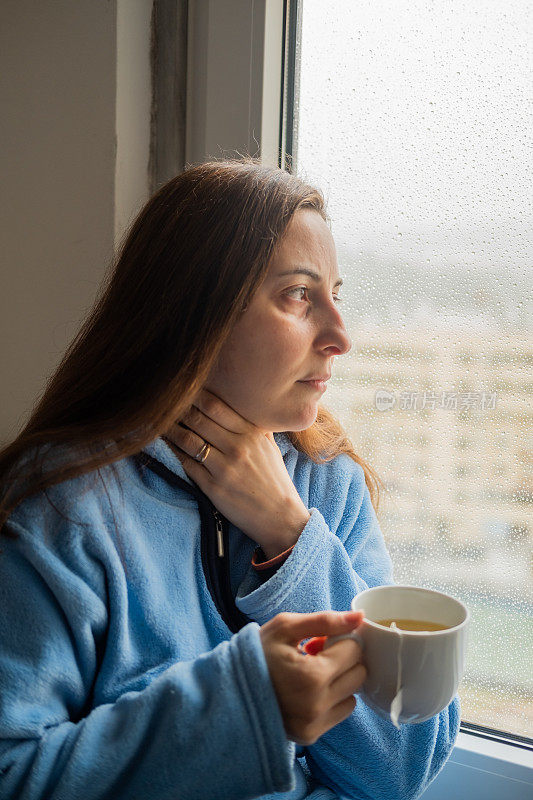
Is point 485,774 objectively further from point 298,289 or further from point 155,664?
point 298,289

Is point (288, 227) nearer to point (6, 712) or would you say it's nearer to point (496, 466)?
point (496, 466)

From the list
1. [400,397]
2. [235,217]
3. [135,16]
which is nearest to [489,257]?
[400,397]

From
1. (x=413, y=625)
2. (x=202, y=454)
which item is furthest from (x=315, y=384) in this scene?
(x=413, y=625)

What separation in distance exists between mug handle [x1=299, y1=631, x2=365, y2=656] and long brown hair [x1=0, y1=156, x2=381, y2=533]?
1.01 ft

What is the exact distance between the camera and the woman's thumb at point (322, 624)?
0.69m

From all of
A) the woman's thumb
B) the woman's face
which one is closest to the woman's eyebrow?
the woman's face

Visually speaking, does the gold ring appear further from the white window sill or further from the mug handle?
the white window sill

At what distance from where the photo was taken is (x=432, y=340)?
116 cm

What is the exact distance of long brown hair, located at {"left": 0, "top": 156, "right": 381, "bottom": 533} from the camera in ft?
2.85

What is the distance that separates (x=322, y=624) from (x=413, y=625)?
115 mm

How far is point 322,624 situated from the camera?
2.28ft

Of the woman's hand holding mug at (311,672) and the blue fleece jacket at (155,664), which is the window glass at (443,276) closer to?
the blue fleece jacket at (155,664)

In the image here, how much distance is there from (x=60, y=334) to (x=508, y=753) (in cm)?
101

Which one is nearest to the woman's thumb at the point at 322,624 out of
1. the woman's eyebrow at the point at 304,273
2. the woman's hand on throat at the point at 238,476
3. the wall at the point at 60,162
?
the woman's hand on throat at the point at 238,476
